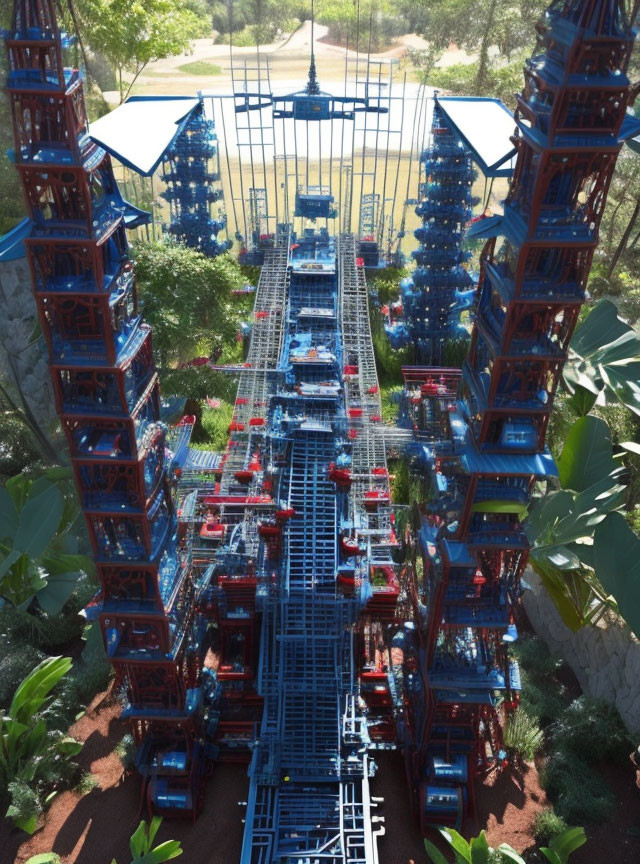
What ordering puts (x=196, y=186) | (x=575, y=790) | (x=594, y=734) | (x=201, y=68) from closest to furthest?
(x=575, y=790) → (x=594, y=734) → (x=196, y=186) → (x=201, y=68)

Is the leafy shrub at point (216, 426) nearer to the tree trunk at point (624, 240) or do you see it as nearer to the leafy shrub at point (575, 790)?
the leafy shrub at point (575, 790)

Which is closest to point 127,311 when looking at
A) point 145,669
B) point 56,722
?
point 145,669

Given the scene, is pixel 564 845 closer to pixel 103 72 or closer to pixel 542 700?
pixel 542 700

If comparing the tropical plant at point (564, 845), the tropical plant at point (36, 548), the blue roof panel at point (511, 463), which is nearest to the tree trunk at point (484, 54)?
the tropical plant at point (36, 548)

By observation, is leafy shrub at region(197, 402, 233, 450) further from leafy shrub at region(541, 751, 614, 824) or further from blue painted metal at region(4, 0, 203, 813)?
leafy shrub at region(541, 751, 614, 824)

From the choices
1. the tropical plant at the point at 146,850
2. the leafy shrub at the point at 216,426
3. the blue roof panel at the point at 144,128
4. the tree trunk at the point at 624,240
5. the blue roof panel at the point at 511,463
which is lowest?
the leafy shrub at the point at 216,426

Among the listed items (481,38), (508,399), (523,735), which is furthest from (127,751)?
(481,38)
